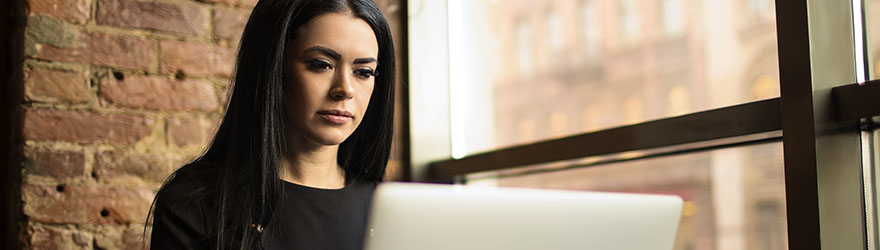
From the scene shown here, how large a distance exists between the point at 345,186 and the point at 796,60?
0.76m

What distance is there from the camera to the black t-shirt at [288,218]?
1.18m

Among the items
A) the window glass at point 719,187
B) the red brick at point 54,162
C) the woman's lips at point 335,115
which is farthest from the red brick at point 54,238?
the window glass at point 719,187

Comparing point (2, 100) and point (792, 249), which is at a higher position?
point (2, 100)

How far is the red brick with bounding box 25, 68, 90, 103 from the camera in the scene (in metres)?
1.48

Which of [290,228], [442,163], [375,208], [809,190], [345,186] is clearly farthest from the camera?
[442,163]

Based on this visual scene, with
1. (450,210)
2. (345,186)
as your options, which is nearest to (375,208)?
(450,210)

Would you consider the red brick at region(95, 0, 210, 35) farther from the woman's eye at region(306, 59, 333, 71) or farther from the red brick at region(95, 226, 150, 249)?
the woman's eye at region(306, 59, 333, 71)

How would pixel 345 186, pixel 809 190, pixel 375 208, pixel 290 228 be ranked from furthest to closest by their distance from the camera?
pixel 345 186 → pixel 290 228 → pixel 809 190 → pixel 375 208

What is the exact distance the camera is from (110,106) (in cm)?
156

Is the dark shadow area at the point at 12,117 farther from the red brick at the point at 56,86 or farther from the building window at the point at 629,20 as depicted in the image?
the building window at the point at 629,20

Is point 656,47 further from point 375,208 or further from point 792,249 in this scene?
point 375,208

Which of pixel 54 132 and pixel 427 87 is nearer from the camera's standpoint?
pixel 54 132

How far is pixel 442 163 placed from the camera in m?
1.93

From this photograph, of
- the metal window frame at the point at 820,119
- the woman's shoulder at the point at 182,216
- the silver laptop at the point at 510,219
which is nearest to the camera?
the silver laptop at the point at 510,219
